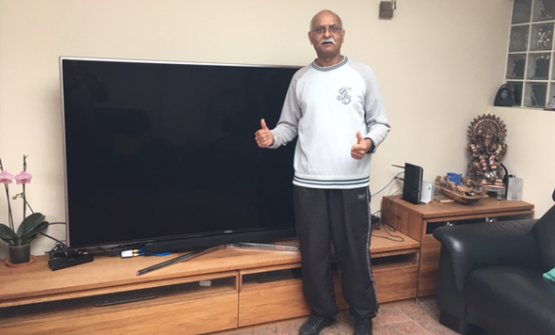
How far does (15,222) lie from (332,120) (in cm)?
157

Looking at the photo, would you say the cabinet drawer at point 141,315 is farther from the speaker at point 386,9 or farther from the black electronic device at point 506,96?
the black electronic device at point 506,96

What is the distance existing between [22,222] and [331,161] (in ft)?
4.72

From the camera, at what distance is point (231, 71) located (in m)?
2.31

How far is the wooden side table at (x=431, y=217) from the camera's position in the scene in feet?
8.80

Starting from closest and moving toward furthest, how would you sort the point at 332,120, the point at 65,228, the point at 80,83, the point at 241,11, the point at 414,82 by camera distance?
1. the point at 80,83
2. the point at 332,120
3. the point at 65,228
4. the point at 241,11
5. the point at 414,82

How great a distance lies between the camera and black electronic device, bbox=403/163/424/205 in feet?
9.15

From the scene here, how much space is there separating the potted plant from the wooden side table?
1880 millimetres

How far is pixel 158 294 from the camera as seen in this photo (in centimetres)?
227

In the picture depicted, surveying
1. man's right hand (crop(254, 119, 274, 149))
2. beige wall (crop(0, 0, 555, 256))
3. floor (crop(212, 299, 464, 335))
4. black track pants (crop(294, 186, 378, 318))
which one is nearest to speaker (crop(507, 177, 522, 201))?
beige wall (crop(0, 0, 555, 256))

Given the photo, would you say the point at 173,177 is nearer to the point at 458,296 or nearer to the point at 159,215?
the point at 159,215

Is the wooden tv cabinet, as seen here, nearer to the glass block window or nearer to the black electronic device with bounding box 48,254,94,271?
the black electronic device with bounding box 48,254,94,271

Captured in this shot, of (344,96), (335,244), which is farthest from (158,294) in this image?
(344,96)

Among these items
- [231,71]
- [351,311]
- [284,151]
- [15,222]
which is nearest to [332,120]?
[284,151]

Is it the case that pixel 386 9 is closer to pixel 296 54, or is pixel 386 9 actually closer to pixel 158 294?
pixel 296 54
